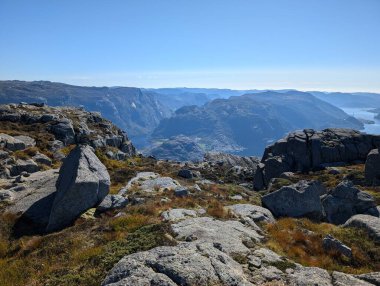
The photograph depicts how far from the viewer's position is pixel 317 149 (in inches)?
3268

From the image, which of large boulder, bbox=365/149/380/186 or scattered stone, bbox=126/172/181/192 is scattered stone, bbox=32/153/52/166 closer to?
scattered stone, bbox=126/172/181/192

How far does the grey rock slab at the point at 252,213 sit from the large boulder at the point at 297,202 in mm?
A: 2841

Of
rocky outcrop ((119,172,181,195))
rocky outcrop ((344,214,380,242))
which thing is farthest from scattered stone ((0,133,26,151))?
rocky outcrop ((344,214,380,242))

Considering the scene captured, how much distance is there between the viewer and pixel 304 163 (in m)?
80.6

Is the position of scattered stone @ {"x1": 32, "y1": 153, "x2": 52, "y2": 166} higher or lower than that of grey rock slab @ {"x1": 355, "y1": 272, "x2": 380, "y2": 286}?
lower

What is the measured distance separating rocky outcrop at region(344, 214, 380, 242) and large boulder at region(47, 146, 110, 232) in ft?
63.6

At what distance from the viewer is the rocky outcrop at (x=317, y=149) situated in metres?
79.5

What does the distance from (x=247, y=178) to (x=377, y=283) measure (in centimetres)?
6231

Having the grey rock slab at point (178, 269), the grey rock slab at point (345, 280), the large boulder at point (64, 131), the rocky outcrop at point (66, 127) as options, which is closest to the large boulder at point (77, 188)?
the grey rock slab at point (178, 269)

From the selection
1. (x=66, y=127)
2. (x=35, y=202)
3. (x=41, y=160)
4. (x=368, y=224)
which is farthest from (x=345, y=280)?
(x=66, y=127)

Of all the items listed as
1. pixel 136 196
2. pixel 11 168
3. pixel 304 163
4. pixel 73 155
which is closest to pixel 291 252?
pixel 136 196

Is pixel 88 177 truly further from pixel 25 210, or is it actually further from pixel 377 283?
pixel 377 283

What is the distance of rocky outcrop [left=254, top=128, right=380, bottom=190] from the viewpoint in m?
79.5

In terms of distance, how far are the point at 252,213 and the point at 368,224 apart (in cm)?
811
